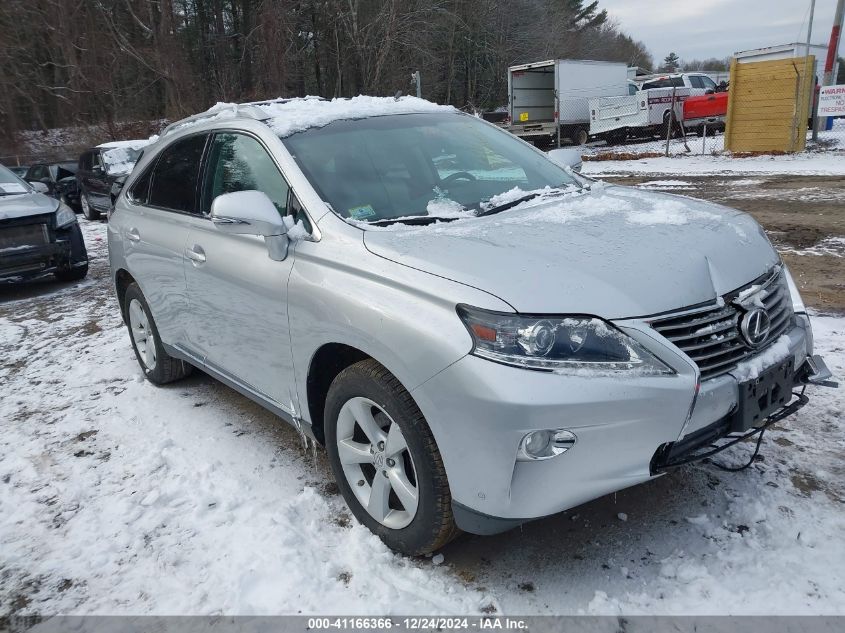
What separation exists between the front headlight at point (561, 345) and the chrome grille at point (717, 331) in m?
0.14

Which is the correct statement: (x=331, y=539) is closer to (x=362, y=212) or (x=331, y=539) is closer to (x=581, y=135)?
(x=362, y=212)

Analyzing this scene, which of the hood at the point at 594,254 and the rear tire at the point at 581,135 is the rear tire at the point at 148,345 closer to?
the hood at the point at 594,254

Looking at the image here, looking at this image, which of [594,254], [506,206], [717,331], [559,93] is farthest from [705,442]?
[559,93]

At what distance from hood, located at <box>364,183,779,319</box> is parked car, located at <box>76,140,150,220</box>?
1237 cm

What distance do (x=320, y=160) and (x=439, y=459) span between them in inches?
61.7

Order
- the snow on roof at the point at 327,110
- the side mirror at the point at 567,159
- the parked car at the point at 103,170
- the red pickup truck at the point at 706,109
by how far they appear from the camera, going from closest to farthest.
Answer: the snow on roof at the point at 327,110 → the side mirror at the point at 567,159 → the parked car at the point at 103,170 → the red pickup truck at the point at 706,109

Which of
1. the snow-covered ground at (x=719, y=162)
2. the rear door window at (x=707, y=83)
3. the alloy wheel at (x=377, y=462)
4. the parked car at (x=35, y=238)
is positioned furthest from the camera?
the rear door window at (x=707, y=83)

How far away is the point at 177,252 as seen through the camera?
383 centimetres

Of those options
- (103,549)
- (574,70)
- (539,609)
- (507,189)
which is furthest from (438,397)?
(574,70)

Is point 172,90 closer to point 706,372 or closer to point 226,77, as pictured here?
point 226,77

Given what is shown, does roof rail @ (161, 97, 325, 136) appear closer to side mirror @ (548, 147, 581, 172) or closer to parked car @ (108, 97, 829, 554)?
parked car @ (108, 97, 829, 554)

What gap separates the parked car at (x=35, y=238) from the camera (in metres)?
7.71

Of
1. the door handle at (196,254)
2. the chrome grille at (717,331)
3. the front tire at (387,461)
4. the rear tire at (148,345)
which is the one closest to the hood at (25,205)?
the rear tire at (148,345)

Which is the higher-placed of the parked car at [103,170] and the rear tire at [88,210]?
the parked car at [103,170]
